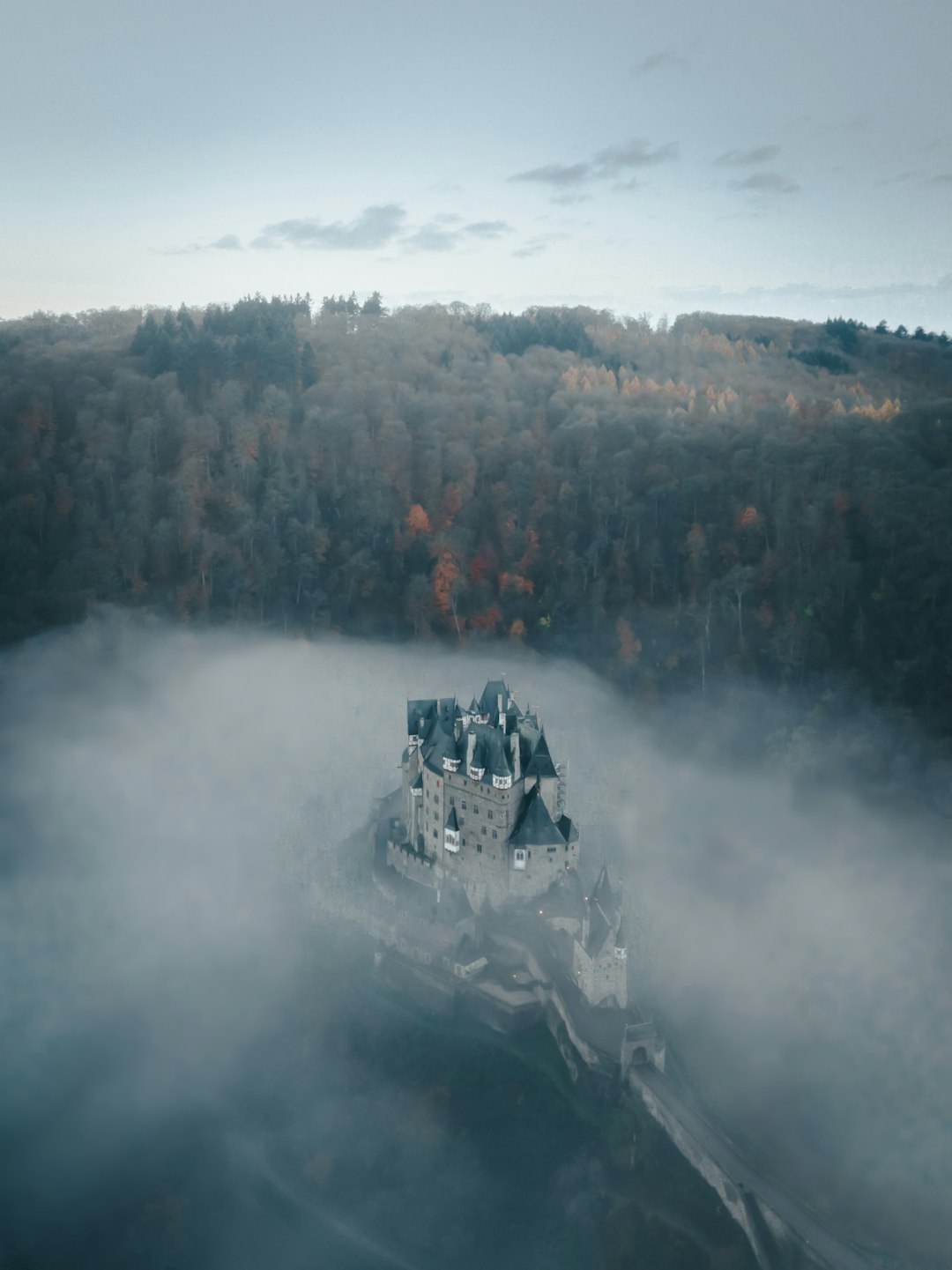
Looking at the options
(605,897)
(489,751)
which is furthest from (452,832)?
(605,897)

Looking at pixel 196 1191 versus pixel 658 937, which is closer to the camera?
pixel 196 1191

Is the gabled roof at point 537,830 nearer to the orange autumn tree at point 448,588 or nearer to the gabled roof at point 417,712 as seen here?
the gabled roof at point 417,712

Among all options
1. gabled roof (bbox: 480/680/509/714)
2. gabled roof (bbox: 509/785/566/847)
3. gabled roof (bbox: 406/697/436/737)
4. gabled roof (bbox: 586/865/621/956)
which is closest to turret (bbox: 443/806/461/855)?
gabled roof (bbox: 509/785/566/847)

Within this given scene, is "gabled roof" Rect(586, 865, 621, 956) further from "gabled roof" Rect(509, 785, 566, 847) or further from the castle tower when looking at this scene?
the castle tower

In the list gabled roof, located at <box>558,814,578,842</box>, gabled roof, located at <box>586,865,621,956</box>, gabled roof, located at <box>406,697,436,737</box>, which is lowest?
gabled roof, located at <box>586,865,621,956</box>

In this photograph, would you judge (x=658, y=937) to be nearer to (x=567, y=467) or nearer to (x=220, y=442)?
(x=567, y=467)

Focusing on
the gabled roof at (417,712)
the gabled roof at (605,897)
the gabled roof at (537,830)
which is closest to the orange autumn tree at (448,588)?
the gabled roof at (417,712)

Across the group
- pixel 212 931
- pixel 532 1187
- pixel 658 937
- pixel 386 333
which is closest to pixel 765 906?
pixel 658 937
